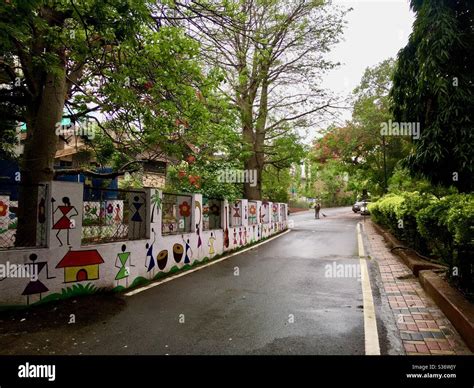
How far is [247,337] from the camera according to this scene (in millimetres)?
4078

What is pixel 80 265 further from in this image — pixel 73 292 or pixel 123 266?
pixel 123 266

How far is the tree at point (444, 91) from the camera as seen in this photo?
24.0 ft

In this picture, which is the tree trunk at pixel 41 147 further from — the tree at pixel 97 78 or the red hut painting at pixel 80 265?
the red hut painting at pixel 80 265

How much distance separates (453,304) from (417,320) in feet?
1.69

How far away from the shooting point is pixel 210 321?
470 centimetres

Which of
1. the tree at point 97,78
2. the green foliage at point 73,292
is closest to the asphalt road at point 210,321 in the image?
the green foliage at point 73,292

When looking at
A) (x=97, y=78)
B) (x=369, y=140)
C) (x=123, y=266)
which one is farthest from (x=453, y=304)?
(x=369, y=140)

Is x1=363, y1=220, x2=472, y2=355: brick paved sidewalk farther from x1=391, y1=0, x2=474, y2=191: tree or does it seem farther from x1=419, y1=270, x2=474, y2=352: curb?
x1=391, y1=0, x2=474, y2=191: tree

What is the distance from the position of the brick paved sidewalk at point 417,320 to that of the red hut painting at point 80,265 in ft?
16.2

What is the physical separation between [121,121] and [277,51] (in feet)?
35.1

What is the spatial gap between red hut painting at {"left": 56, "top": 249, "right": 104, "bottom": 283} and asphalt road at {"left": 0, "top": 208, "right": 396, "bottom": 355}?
40 centimetres

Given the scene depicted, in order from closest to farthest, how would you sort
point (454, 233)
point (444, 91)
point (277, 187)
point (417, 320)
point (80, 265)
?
point (417, 320) < point (454, 233) < point (80, 265) < point (444, 91) < point (277, 187)
